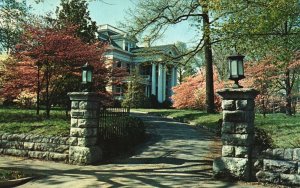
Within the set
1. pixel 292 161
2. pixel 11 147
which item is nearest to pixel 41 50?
pixel 11 147

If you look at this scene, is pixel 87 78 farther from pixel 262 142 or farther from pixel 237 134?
pixel 262 142

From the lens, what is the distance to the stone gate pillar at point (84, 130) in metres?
9.99

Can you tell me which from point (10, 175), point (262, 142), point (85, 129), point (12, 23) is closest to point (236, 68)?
point (262, 142)

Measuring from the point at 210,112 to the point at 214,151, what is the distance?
1219 cm

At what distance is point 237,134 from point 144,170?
2530 millimetres

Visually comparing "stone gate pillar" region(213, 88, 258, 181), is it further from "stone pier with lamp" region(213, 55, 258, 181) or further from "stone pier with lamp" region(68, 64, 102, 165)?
"stone pier with lamp" region(68, 64, 102, 165)

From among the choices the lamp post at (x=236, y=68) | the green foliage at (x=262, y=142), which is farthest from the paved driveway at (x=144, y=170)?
the lamp post at (x=236, y=68)

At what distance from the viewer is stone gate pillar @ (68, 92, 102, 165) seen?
9992 mm

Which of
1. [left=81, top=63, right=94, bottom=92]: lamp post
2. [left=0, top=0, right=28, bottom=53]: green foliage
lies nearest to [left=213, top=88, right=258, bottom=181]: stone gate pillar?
[left=81, top=63, right=94, bottom=92]: lamp post

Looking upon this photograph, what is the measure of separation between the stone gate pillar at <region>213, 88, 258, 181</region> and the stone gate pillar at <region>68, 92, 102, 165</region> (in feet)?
12.0

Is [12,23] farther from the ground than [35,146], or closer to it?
farther from the ground

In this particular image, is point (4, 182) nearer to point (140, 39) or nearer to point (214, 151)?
point (214, 151)

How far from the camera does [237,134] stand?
814 centimetres

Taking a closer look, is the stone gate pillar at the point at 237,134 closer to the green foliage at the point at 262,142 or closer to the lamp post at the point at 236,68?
the green foliage at the point at 262,142
